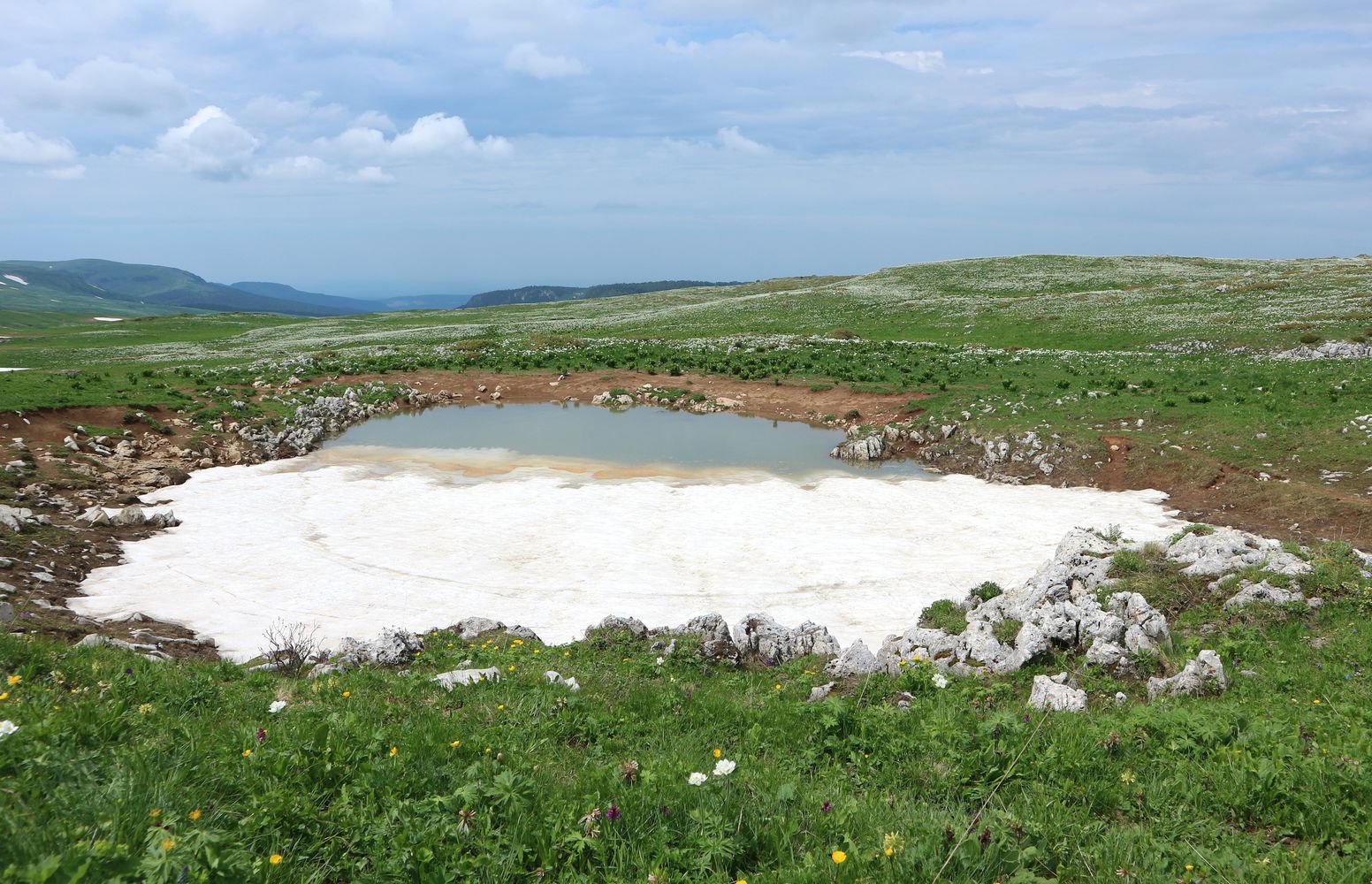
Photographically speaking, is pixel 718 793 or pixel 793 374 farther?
pixel 793 374

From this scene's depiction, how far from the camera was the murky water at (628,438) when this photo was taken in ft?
Result: 99.0

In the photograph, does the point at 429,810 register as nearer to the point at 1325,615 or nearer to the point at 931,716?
the point at 931,716

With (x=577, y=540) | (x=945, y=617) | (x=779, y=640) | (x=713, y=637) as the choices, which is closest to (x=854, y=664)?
(x=779, y=640)

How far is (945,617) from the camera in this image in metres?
14.9

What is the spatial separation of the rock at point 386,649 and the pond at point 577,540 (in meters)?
2.82

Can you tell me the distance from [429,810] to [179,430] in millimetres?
33706

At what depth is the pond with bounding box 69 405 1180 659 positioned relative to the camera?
55.0 feet

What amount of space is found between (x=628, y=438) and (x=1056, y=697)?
27.0 m

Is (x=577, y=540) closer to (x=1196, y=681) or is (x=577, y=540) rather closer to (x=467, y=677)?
(x=467, y=677)

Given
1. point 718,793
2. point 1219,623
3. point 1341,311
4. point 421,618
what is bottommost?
point 421,618

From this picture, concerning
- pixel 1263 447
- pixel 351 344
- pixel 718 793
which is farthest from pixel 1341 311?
pixel 351 344

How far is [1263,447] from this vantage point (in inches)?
992

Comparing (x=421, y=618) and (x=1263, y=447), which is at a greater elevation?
(x=1263, y=447)

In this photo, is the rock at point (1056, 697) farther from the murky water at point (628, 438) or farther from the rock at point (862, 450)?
the rock at point (862, 450)
